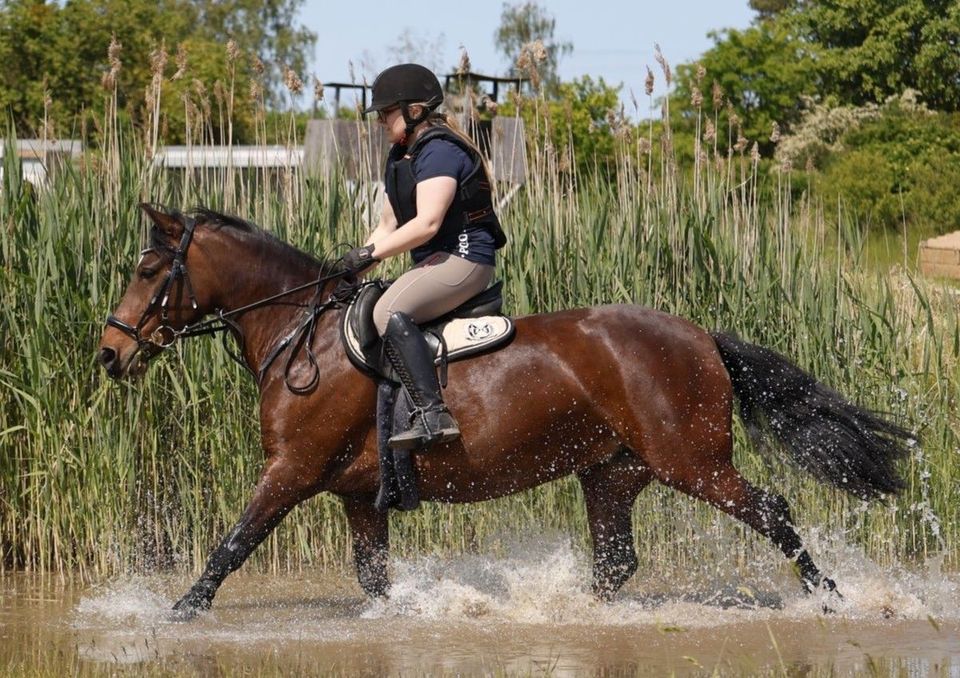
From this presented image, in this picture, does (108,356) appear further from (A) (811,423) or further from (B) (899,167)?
(B) (899,167)

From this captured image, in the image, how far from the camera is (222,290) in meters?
6.34

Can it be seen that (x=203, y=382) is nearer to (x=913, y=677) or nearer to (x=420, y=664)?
(x=420, y=664)

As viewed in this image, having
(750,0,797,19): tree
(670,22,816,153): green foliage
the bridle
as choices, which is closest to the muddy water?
the bridle

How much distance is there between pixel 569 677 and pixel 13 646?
2.39m

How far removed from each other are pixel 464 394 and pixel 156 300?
1.36 m

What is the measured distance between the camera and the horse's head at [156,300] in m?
6.16

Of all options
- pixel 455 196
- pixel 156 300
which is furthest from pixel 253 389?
pixel 455 196

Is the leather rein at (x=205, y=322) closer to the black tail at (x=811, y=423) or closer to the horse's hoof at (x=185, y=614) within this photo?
the horse's hoof at (x=185, y=614)

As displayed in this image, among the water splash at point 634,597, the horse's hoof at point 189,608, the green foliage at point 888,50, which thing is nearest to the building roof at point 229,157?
the water splash at point 634,597

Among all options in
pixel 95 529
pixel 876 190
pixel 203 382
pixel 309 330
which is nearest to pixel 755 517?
pixel 309 330

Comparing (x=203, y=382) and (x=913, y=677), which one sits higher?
(x=203, y=382)

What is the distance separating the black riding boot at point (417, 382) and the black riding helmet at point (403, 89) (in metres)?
0.89

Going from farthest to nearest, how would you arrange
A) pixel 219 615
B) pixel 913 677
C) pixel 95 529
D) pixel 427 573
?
pixel 95 529, pixel 427 573, pixel 219 615, pixel 913 677

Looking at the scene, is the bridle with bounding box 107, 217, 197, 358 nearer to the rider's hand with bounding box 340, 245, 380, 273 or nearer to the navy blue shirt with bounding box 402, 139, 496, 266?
the rider's hand with bounding box 340, 245, 380, 273
